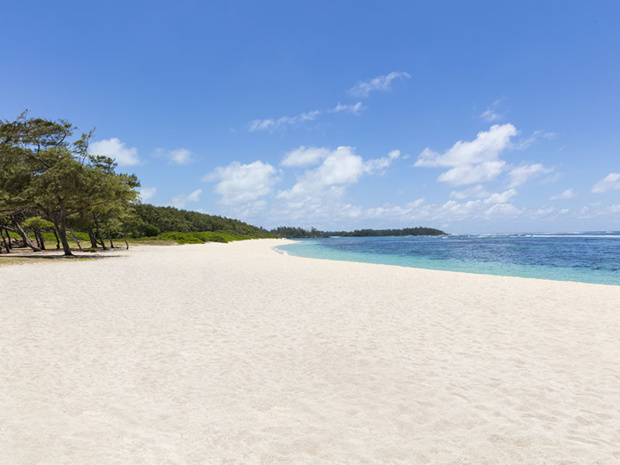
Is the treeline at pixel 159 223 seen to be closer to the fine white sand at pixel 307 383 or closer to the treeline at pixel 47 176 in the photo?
the treeline at pixel 47 176

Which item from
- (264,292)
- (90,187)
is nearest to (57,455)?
(264,292)

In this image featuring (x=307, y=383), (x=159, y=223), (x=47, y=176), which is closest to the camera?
(x=307, y=383)

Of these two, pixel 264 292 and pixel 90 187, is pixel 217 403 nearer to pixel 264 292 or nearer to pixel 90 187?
pixel 264 292

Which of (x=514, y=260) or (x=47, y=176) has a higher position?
(x=47, y=176)

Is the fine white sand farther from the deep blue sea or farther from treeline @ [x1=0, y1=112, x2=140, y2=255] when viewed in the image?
treeline @ [x1=0, y1=112, x2=140, y2=255]

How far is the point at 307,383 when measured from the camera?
550cm

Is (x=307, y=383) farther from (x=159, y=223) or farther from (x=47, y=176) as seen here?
(x=159, y=223)

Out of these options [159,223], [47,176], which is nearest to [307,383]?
[47,176]

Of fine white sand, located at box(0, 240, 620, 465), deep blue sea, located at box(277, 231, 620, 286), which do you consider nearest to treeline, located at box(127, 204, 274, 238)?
deep blue sea, located at box(277, 231, 620, 286)

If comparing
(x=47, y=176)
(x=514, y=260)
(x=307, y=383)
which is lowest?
(x=307, y=383)

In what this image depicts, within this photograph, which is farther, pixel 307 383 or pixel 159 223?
pixel 159 223

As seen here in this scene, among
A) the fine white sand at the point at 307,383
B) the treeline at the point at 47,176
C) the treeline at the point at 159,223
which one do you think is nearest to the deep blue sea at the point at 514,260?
the fine white sand at the point at 307,383

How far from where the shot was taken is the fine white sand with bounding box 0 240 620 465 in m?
3.81

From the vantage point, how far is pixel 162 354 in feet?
22.1
